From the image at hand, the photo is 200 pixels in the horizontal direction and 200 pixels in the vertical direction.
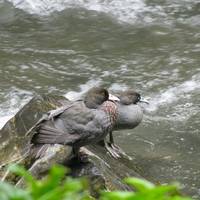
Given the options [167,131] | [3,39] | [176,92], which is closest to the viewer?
[167,131]

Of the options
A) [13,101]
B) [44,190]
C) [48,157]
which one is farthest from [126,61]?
[44,190]

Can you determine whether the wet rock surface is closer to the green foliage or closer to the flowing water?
the flowing water

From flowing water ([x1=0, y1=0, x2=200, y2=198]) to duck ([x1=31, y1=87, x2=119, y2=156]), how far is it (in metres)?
1.61

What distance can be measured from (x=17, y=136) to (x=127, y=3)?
25.7ft

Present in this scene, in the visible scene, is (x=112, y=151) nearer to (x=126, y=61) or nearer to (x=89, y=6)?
(x=126, y=61)

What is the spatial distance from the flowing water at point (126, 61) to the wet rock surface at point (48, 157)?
3.44 feet

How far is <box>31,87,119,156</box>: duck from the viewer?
4.50 meters

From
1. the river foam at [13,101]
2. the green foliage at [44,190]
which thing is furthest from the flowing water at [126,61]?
the green foliage at [44,190]

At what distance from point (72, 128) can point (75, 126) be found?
26 millimetres

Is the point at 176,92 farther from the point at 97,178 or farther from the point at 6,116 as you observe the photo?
the point at 97,178

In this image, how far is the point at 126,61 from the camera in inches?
395

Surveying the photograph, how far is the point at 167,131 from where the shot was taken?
7.68 metres

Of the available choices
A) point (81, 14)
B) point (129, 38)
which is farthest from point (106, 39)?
point (81, 14)

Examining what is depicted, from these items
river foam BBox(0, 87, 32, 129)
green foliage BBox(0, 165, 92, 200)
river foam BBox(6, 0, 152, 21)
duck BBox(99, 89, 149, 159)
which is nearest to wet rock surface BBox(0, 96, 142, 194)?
duck BBox(99, 89, 149, 159)
